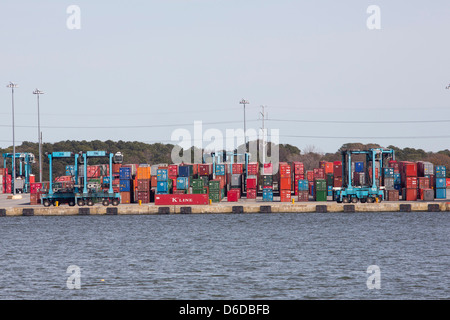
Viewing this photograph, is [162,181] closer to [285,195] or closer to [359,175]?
[285,195]

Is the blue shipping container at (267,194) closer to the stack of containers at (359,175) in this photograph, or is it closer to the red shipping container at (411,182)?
the stack of containers at (359,175)

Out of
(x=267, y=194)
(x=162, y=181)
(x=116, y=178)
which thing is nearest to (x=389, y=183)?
(x=267, y=194)

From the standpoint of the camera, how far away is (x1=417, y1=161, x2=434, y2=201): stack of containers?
7956 centimetres

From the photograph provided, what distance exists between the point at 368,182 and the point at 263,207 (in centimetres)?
1224

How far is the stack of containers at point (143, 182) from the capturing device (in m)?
80.3

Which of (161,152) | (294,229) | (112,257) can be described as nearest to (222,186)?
(294,229)

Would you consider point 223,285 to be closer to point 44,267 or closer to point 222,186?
point 44,267

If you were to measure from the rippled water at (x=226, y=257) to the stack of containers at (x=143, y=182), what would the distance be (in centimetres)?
621

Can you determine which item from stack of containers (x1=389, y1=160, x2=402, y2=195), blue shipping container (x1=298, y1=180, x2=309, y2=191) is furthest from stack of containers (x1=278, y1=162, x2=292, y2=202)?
stack of containers (x1=389, y1=160, x2=402, y2=195)

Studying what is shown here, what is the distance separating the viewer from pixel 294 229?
64.2 metres

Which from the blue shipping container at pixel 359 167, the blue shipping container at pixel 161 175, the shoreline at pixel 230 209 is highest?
the blue shipping container at pixel 359 167

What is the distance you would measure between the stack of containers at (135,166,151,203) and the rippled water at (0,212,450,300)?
6.21 meters

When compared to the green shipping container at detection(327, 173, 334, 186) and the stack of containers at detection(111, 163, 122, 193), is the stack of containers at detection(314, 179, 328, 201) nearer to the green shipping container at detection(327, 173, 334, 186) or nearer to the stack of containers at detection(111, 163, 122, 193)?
the green shipping container at detection(327, 173, 334, 186)

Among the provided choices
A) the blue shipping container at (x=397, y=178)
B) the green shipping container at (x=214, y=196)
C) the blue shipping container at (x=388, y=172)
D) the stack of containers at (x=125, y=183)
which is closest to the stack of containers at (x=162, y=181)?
the stack of containers at (x=125, y=183)
